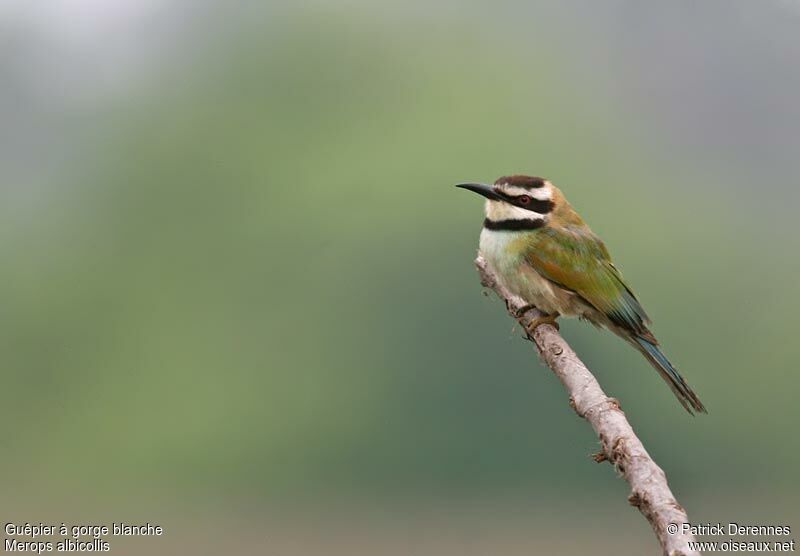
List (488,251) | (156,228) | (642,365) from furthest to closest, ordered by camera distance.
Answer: (156,228) → (642,365) → (488,251)

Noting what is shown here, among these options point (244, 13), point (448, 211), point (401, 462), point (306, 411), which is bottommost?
point (401, 462)

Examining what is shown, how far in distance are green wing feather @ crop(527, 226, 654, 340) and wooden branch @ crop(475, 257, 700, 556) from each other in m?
0.72

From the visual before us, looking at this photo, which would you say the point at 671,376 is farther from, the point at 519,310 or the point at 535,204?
the point at 535,204

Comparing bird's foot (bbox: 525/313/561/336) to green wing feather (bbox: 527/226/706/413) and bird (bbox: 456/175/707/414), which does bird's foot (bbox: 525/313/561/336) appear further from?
green wing feather (bbox: 527/226/706/413)

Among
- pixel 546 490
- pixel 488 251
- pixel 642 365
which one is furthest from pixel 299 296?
pixel 488 251

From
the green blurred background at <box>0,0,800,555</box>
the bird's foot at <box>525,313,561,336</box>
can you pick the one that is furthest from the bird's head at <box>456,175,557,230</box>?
the green blurred background at <box>0,0,800,555</box>

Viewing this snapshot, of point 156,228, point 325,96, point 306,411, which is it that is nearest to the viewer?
point 306,411

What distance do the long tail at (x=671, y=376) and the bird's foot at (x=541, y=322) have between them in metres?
0.33

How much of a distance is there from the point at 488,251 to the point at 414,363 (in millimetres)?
27855

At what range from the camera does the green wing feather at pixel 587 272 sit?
5.11 metres

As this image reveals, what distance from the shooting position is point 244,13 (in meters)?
82.1

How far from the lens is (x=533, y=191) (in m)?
5.36

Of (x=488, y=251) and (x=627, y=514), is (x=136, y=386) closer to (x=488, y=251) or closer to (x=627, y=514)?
(x=627, y=514)

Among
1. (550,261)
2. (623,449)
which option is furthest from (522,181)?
(623,449)
